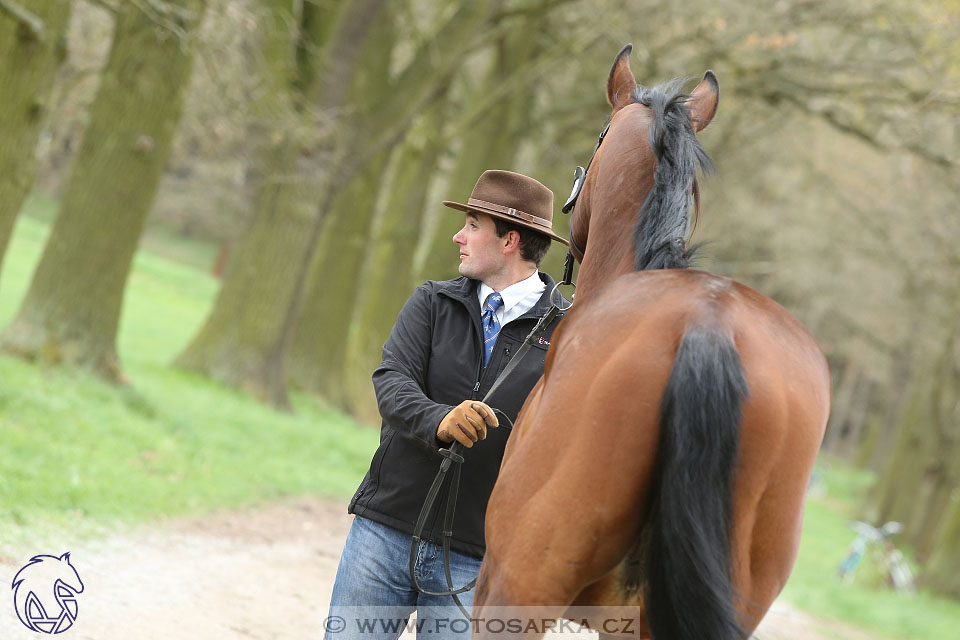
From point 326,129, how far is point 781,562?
11203 mm

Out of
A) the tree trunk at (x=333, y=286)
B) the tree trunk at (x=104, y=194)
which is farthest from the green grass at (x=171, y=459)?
the tree trunk at (x=333, y=286)

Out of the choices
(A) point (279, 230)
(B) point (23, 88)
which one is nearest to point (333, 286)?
(A) point (279, 230)

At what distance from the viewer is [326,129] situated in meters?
13.3

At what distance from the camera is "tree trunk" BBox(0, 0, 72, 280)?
8008 millimetres

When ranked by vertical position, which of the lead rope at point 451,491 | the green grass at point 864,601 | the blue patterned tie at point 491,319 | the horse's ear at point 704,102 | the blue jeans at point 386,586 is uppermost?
the horse's ear at point 704,102

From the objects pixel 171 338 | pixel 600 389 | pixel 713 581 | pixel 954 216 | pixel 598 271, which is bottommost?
pixel 171 338

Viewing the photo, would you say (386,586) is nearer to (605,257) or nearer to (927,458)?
(605,257)

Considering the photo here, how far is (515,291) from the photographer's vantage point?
3785 millimetres

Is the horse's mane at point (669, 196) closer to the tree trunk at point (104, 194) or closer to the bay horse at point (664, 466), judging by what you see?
the bay horse at point (664, 466)

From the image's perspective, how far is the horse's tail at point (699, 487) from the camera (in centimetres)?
265

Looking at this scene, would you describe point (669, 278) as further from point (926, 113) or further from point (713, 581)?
point (926, 113)

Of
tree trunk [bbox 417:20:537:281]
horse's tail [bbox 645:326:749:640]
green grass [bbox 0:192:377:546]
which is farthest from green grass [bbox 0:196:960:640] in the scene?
horse's tail [bbox 645:326:749:640]

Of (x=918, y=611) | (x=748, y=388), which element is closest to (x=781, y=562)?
(x=748, y=388)

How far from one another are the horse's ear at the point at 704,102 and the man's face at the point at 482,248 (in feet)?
2.64
